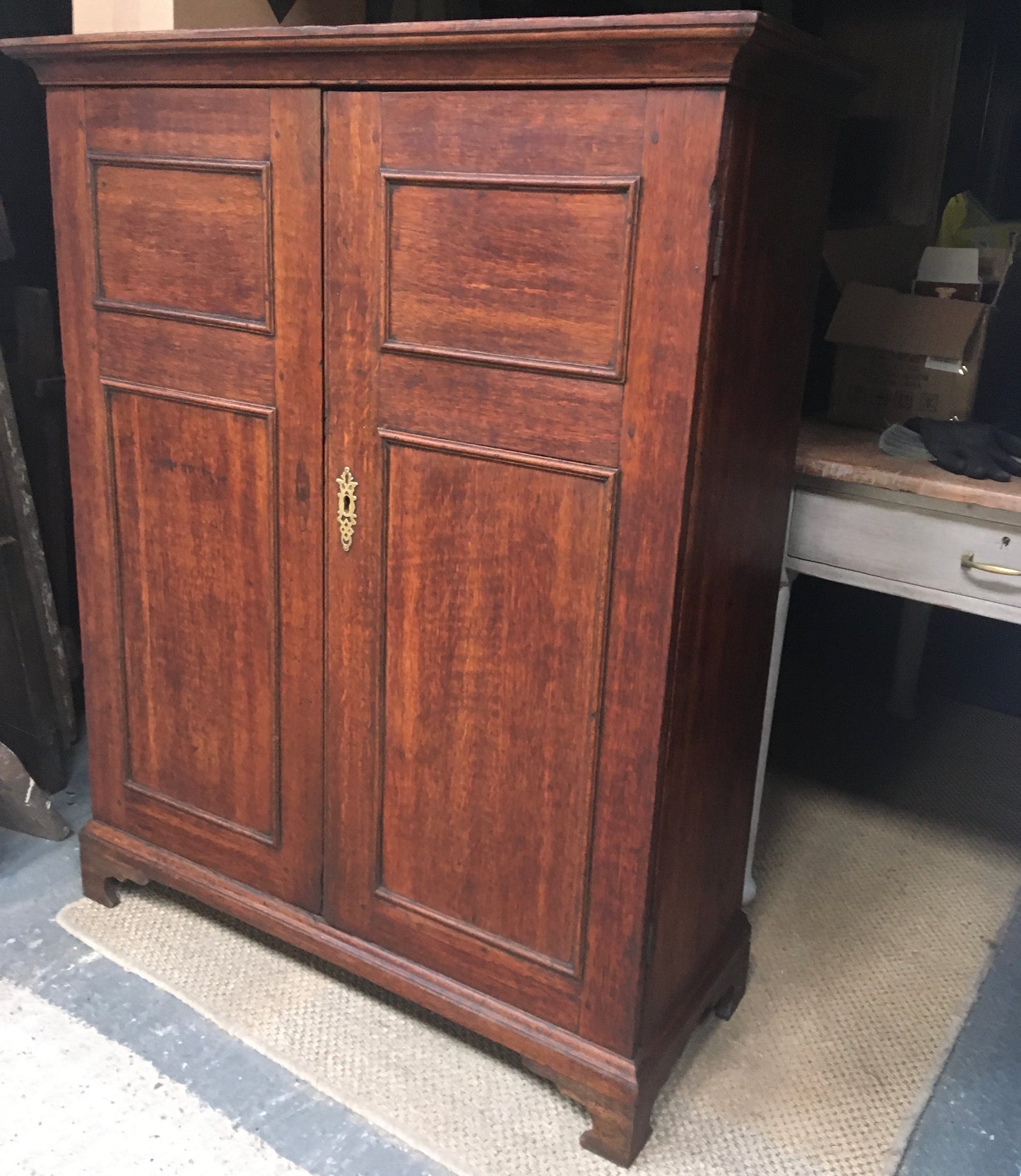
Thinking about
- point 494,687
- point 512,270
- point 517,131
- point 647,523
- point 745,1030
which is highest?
point 517,131

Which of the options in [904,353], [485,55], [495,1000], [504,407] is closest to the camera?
[485,55]

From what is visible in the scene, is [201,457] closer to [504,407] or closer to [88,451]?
[88,451]

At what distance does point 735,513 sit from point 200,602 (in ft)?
2.61

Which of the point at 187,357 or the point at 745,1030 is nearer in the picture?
the point at 187,357

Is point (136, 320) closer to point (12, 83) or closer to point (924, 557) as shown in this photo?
point (12, 83)

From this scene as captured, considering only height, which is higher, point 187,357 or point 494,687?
point 187,357

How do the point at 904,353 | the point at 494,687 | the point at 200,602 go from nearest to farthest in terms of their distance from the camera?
the point at 494,687 → the point at 200,602 → the point at 904,353

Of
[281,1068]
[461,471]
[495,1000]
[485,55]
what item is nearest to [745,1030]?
[495,1000]

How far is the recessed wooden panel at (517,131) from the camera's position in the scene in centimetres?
119

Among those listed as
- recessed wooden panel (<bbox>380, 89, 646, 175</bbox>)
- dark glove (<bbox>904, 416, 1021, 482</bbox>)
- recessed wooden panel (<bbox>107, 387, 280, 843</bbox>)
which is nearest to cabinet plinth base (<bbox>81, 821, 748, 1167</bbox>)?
recessed wooden panel (<bbox>107, 387, 280, 843</bbox>)

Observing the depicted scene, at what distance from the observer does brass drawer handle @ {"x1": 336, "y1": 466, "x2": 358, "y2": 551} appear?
4.89 ft

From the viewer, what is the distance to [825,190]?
145 centimetres

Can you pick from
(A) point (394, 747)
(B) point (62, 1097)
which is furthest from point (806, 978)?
(B) point (62, 1097)

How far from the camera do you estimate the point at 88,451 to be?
1724 millimetres
